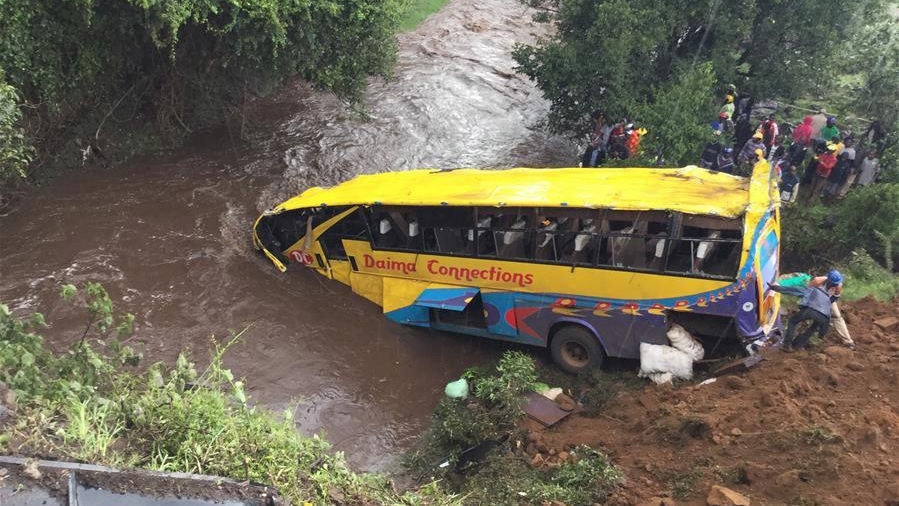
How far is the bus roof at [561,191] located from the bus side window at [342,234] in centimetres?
28

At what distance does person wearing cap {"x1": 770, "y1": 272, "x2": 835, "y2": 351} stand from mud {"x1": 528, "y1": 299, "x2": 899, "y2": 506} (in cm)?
25

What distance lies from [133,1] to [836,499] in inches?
457

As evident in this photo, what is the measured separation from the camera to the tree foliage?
14.4m

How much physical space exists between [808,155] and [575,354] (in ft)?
26.4

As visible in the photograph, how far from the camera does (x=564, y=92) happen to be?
1573 cm

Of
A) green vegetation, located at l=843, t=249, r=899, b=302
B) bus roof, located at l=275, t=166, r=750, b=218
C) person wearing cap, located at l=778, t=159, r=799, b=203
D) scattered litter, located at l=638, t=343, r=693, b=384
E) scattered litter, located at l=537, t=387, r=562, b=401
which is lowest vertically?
scattered litter, located at l=537, t=387, r=562, b=401

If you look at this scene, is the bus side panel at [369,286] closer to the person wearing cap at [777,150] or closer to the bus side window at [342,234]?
the bus side window at [342,234]

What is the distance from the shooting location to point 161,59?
1386 centimetres

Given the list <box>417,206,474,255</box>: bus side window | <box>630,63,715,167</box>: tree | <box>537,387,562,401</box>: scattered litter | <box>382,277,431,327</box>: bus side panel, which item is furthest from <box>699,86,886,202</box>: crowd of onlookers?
<box>382,277,431,327</box>: bus side panel

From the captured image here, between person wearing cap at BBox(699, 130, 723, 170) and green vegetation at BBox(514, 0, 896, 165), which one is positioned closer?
person wearing cap at BBox(699, 130, 723, 170)

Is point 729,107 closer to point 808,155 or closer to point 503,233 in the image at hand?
point 808,155

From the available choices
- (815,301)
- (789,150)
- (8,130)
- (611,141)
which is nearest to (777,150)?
(789,150)

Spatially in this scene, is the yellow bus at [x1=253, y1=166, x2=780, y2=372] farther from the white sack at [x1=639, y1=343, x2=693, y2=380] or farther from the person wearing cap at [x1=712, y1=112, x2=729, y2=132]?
the person wearing cap at [x1=712, y1=112, x2=729, y2=132]

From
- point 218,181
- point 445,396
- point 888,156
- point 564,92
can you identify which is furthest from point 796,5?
point 218,181
